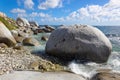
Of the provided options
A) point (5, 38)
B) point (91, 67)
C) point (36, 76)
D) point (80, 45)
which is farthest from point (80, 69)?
point (5, 38)

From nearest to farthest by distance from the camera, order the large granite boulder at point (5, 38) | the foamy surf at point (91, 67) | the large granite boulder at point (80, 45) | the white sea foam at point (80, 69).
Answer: the white sea foam at point (80, 69) < the foamy surf at point (91, 67) < the large granite boulder at point (80, 45) < the large granite boulder at point (5, 38)

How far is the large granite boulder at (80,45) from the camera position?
13.9 m

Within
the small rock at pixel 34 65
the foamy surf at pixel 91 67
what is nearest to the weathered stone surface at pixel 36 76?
the small rock at pixel 34 65

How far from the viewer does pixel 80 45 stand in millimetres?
13875

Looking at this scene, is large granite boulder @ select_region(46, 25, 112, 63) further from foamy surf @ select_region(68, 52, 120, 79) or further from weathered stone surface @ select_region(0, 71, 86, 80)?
weathered stone surface @ select_region(0, 71, 86, 80)

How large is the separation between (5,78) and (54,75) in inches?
79.6

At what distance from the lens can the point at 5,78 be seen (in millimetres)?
8469

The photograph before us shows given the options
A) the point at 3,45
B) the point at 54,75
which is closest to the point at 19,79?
the point at 54,75

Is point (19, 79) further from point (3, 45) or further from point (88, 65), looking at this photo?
point (3, 45)

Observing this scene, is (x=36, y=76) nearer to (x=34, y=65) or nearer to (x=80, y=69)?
(x=34, y=65)

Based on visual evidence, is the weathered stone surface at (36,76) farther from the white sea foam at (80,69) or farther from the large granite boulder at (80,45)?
the large granite boulder at (80,45)

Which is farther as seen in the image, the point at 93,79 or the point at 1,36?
the point at 1,36

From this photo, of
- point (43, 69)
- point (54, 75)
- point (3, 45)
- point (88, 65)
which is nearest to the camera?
point (54, 75)

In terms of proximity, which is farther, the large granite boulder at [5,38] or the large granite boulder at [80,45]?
the large granite boulder at [5,38]
